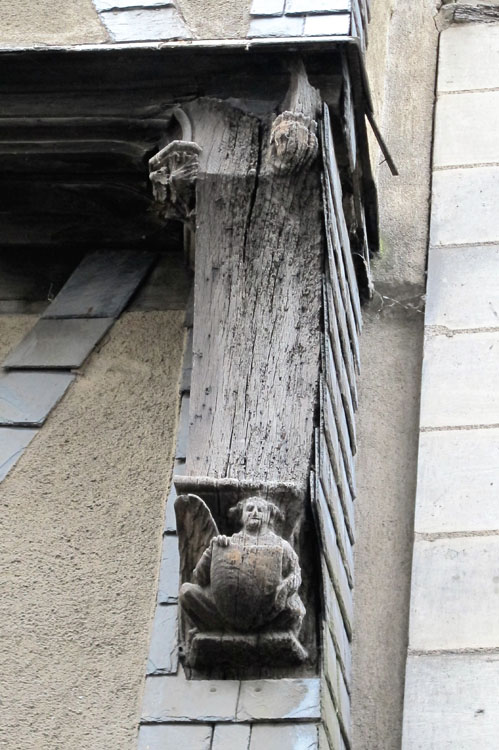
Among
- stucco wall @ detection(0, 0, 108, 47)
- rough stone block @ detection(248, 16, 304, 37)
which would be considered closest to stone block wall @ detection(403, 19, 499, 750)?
rough stone block @ detection(248, 16, 304, 37)

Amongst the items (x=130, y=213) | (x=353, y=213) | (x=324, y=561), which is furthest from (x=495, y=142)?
(x=324, y=561)

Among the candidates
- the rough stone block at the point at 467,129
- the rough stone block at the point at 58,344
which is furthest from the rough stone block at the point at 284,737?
the rough stone block at the point at 467,129

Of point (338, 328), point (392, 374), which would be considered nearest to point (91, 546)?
point (338, 328)

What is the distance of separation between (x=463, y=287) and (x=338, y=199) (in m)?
0.64

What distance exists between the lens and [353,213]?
12.1 feet

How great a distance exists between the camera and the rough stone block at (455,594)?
3191 millimetres

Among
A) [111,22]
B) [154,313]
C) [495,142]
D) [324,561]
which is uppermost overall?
[495,142]

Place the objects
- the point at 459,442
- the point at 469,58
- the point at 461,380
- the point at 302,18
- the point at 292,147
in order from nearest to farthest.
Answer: the point at 292,147 → the point at 302,18 → the point at 459,442 → the point at 461,380 → the point at 469,58

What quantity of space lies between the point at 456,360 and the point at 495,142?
86 centimetres

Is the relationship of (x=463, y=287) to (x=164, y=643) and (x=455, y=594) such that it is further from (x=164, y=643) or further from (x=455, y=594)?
(x=164, y=643)

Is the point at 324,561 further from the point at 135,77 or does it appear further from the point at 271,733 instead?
the point at 135,77

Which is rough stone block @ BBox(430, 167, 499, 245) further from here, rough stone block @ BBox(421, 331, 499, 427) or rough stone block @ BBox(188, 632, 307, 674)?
rough stone block @ BBox(188, 632, 307, 674)

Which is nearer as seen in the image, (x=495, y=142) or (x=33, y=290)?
(x=33, y=290)

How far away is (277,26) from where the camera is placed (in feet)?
11.3
